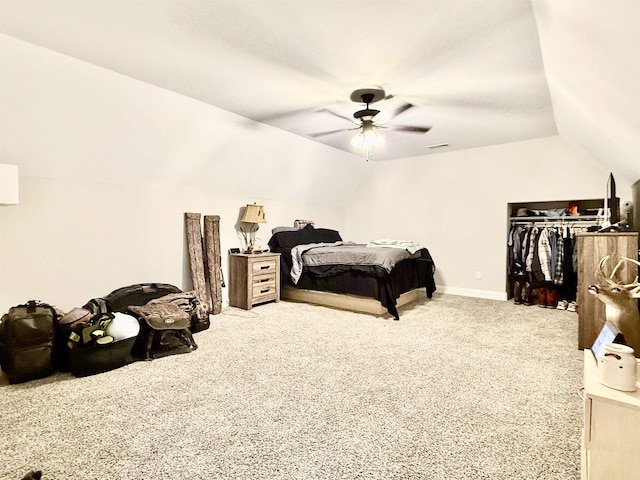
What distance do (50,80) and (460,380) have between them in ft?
13.2

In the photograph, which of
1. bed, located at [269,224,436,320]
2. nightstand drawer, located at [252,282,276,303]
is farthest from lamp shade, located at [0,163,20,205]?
bed, located at [269,224,436,320]

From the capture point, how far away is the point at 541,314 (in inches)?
178

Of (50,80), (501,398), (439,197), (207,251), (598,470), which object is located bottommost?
(501,398)

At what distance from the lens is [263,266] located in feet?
16.1

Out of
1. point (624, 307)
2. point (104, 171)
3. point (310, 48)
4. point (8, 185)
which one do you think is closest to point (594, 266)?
point (624, 307)

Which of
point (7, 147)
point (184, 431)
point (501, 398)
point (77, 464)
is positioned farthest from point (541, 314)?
point (7, 147)

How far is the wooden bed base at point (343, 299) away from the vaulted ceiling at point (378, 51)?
247cm

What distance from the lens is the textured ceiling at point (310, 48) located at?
2025 mm

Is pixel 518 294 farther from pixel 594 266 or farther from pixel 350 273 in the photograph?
pixel 350 273

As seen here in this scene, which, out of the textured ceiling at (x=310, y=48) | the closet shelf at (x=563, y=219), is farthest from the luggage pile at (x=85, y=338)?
the closet shelf at (x=563, y=219)

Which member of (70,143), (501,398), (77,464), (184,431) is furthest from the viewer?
(70,143)

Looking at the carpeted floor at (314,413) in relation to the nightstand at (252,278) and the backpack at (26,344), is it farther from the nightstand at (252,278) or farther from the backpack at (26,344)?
the nightstand at (252,278)

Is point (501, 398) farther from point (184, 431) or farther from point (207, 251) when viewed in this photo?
point (207, 251)

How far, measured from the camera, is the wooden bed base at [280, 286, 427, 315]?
14.8 feet
